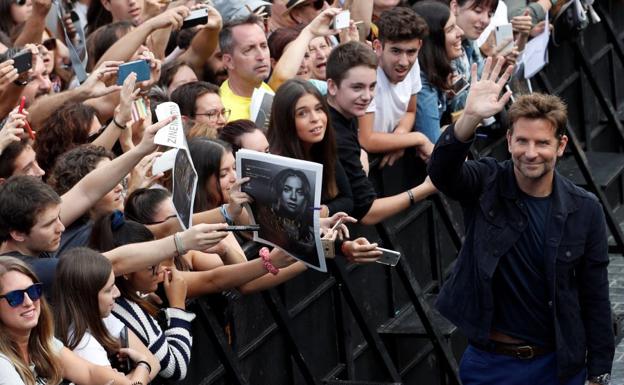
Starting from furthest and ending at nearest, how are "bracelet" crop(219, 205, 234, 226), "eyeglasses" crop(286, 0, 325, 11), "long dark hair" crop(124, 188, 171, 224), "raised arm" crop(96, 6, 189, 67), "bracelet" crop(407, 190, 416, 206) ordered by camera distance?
"eyeglasses" crop(286, 0, 325, 11) → "bracelet" crop(407, 190, 416, 206) → "raised arm" crop(96, 6, 189, 67) → "bracelet" crop(219, 205, 234, 226) → "long dark hair" crop(124, 188, 171, 224)

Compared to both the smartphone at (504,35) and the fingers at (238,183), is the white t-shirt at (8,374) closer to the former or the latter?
the fingers at (238,183)

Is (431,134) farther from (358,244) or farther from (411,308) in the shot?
(358,244)

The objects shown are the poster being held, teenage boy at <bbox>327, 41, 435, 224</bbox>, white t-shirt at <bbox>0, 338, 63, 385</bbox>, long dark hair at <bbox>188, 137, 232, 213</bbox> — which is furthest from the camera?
teenage boy at <bbox>327, 41, 435, 224</bbox>

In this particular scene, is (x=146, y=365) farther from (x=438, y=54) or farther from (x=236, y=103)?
(x=438, y=54)

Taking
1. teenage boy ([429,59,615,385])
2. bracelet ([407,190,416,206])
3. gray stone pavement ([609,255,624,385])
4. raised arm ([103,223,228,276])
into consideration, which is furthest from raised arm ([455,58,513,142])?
gray stone pavement ([609,255,624,385])

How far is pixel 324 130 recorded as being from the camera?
8.67m

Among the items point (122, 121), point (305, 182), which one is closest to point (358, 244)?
point (305, 182)

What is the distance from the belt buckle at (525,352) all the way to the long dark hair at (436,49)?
10.1 feet

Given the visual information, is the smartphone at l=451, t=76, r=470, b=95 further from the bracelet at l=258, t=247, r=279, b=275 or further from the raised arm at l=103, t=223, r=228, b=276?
the raised arm at l=103, t=223, r=228, b=276

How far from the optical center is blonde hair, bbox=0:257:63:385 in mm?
6254

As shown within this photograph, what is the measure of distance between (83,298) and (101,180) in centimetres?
86

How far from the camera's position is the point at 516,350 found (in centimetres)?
795

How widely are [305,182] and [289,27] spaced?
331 centimetres

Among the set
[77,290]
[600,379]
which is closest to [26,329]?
[77,290]
